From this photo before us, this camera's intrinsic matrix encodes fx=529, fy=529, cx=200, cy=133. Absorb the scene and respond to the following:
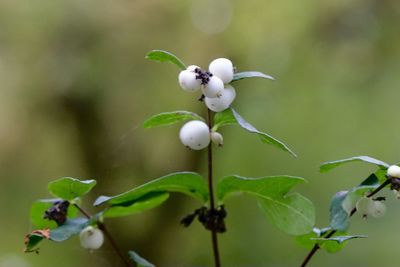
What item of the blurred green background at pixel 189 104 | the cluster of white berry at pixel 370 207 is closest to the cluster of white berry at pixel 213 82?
the cluster of white berry at pixel 370 207

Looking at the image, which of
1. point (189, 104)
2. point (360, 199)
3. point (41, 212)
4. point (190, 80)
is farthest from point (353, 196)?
point (189, 104)

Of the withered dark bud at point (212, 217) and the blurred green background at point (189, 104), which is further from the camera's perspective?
the blurred green background at point (189, 104)

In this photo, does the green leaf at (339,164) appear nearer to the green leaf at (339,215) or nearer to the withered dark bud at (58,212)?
the green leaf at (339,215)

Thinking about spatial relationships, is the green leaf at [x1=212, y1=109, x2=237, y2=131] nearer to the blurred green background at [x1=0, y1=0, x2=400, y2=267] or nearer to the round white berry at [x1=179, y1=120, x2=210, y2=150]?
the round white berry at [x1=179, y1=120, x2=210, y2=150]

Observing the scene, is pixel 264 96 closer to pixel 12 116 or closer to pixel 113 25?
pixel 113 25

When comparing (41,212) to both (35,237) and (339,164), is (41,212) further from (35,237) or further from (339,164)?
(339,164)

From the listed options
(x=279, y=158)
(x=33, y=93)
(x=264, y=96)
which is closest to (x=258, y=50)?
(x=264, y=96)
